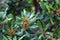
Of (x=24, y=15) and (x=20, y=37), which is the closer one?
(x=20, y=37)

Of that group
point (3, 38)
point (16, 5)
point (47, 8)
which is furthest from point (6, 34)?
point (16, 5)

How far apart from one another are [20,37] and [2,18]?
0.66 feet

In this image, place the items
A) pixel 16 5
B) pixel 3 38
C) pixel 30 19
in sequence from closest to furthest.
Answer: pixel 3 38 < pixel 30 19 < pixel 16 5

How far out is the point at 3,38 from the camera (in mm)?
1198

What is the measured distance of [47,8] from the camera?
52.0 inches

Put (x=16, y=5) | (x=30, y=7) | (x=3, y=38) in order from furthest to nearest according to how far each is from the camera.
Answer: (x=30, y=7) < (x=16, y=5) < (x=3, y=38)

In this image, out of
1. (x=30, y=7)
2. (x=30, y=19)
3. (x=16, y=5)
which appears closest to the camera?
(x=30, y=19)

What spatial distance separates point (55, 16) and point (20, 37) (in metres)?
0.31

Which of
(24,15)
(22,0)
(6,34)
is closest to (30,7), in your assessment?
(22,0)

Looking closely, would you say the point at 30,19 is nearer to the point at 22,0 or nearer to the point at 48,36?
the point at 48,36

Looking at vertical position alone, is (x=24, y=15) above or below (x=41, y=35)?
above

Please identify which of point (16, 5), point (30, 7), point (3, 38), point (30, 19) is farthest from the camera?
point (30, 7)

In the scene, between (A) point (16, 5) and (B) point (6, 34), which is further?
(A) point (16, 5)

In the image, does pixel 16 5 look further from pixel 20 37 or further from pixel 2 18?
pixel 20 37
